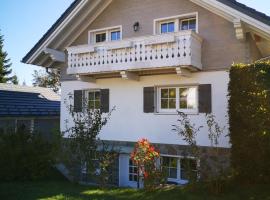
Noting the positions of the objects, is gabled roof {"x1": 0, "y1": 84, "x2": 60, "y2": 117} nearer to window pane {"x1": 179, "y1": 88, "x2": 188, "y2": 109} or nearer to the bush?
the bush

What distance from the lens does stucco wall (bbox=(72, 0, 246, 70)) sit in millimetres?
11945

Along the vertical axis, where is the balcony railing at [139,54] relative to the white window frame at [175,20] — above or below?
below

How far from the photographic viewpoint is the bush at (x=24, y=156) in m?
12.2

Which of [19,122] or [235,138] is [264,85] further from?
[19,122]

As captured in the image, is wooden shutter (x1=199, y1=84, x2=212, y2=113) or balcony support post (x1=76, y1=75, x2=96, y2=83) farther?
balcony support post (x1=76, y1=75, x2=96, y2=83)

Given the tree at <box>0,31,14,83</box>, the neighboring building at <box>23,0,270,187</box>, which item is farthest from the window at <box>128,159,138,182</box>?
the tree at <box>0,31,14,83</box>

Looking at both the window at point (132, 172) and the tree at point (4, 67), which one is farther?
the tree at point (4, 67)

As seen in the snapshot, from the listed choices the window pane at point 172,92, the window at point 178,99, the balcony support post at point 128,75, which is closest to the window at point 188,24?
the window at point 178,99

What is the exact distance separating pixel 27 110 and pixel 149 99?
8395 millimetres

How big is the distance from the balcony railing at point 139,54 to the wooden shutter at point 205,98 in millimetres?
766

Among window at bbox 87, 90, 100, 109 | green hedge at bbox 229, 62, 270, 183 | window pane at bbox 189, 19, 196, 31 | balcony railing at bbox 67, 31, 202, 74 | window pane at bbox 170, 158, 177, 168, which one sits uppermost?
window pane at bbox 189, 19, 196, 31

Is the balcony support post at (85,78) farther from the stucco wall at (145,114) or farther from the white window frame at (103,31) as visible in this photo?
the white window frame at (103,31)

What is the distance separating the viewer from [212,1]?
38.4 ft

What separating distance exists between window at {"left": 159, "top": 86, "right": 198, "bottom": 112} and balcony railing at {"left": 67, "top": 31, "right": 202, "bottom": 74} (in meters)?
1.10
